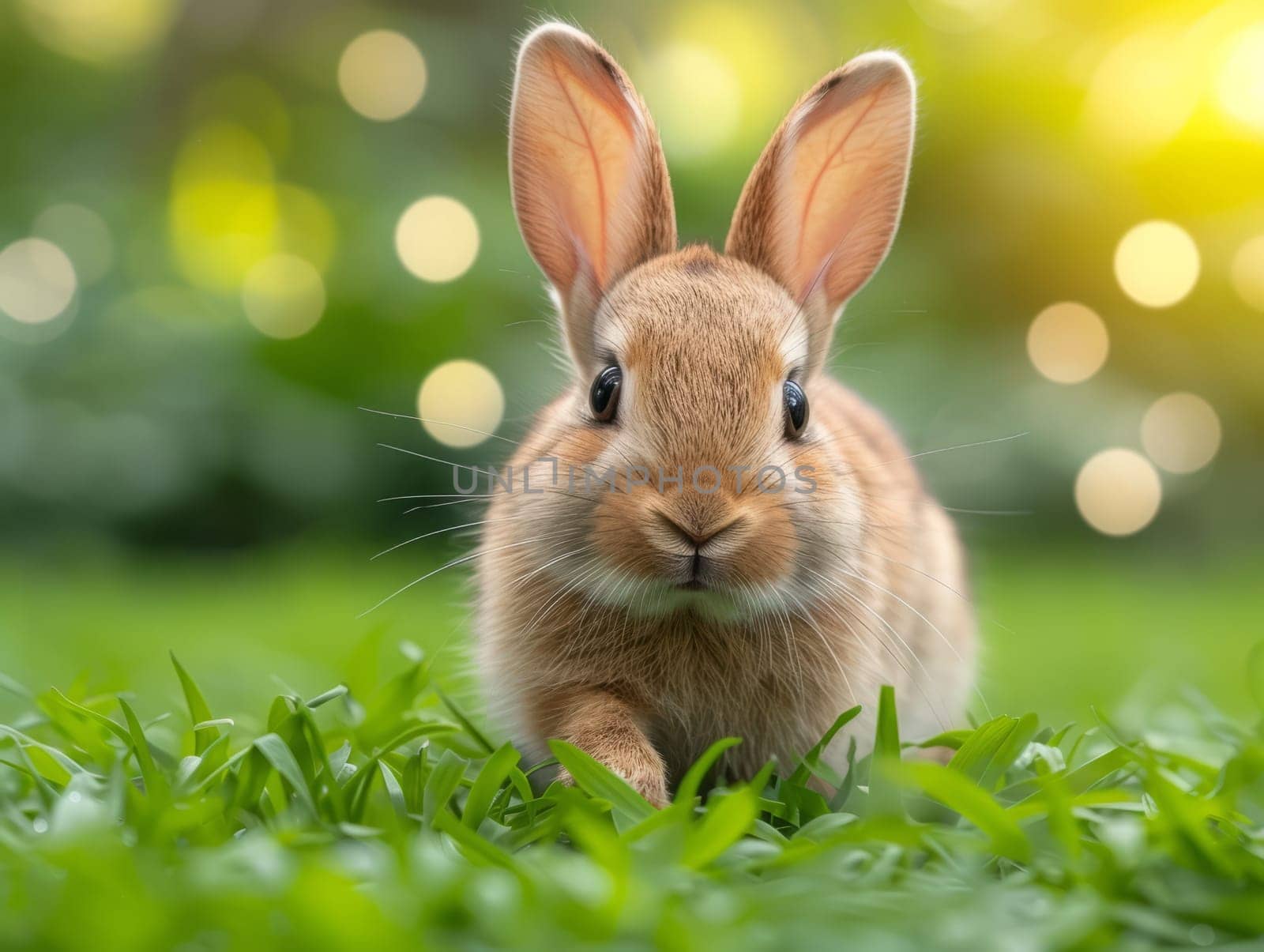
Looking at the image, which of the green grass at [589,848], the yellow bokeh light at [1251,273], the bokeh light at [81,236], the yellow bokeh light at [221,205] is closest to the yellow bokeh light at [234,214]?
the yellow bokeh light at [221,205]

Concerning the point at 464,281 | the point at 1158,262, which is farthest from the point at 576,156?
the point at 1158,262

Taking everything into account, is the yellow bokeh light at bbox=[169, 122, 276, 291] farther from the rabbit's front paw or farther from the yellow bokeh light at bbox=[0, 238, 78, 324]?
the rabbit's front paw

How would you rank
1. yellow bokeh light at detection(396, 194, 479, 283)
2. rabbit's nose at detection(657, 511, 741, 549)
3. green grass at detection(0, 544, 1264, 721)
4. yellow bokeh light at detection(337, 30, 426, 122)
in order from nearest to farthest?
rabbit's nose at detection(657, 511, 741, 549), green grass at detection(0, 544, 1264, 721), yellow bokeh light at detection(396, 194, 479, 283), yellow bokeh light at detection(337, 30, 426, 122)

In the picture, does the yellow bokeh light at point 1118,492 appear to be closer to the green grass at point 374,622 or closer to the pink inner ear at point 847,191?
the green grass at point 374,622

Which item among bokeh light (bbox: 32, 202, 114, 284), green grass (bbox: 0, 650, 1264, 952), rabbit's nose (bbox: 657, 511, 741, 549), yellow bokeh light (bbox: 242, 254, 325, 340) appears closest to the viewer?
green grass (bbox: 0, 650, 1264, 952)

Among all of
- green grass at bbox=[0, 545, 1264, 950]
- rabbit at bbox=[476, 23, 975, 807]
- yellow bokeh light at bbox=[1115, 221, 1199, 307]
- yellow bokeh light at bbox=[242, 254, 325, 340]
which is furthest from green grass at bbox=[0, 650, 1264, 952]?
yellow bokeh light at bbox=[1115, 221, 1199, 307]

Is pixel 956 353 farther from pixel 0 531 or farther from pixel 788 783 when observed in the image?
pixel 788 783

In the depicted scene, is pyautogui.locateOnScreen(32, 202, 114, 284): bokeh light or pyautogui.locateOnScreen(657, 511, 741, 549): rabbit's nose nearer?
pyautogui.locateOnScreen(657, 511, 741, 549): rabbit's nose

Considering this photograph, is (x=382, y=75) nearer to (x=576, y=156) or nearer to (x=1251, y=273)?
(x=1251, y=273)
